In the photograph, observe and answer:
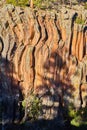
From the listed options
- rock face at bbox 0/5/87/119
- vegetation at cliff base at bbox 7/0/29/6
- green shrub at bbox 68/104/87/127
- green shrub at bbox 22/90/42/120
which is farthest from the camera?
vegetation at cliff base at bbox 7/0/29/6

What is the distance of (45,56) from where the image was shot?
49875 mm

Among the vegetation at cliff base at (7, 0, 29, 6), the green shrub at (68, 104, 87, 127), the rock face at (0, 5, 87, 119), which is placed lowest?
the green shrub at (68, 104, 87, 127)

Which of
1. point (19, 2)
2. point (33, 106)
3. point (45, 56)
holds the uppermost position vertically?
point (19, 2)

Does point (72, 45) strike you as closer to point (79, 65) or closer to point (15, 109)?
point (79, 65)

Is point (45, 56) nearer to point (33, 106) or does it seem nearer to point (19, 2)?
point (33, 106)

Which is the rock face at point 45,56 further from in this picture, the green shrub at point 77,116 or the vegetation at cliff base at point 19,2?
the vegetation at cliff base at point 19,2

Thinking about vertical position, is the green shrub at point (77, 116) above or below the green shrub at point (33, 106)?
below

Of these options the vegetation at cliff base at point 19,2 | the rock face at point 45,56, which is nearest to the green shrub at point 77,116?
the rock face at point 45,56

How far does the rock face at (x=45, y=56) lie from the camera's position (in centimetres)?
4888

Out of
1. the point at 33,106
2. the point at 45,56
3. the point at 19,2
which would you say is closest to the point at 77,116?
the point at 33,106

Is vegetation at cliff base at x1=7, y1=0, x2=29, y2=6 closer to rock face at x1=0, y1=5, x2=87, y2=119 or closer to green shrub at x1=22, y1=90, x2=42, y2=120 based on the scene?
rock face at x1=0, y1=5, x2=87, y2=119

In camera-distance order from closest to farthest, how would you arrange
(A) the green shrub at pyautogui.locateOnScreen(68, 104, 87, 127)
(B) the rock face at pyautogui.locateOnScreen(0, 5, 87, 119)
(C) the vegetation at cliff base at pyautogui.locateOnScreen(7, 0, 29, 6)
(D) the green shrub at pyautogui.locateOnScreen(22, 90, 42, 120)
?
1. (D) the green shrub at pyautogui.locateOnScreen(22, 90, 42, 120)
2. (B) the rock face at pyautogui.locateOnScreen(0, 5, 87, 119)
3. (A) the green shrub at pyautogui.locateOnScreen(68, 104, 87, 127)
4. (C) the vegetation at cliff base at pyautogui.locateOnScreen(7, 0, 29, 6)

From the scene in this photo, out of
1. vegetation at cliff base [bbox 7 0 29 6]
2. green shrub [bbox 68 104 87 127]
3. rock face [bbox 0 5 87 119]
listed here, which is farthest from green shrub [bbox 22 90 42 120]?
vegetation at cliff base [bbox 7 0 29 6]

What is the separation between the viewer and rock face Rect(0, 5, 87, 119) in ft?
160
